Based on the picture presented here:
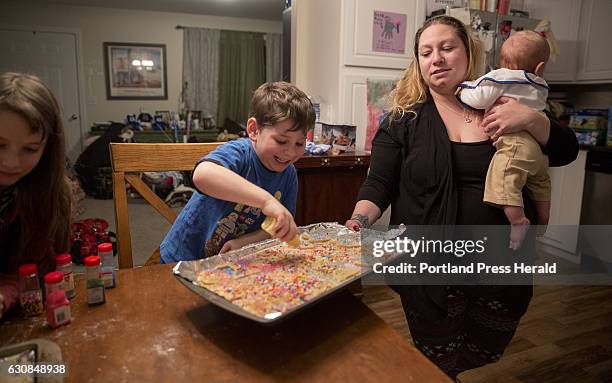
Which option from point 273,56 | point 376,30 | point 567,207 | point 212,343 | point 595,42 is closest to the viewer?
point 212,343

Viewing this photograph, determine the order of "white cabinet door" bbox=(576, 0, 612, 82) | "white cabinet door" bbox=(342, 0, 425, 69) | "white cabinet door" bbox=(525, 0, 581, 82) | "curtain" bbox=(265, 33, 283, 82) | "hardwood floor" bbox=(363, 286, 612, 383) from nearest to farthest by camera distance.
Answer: "hardwood floor" bbox=(363, 286, 612, 383) → "white cabinet door" bbox=(342, 0, 425, 69) → "white cabinet door" bbox=(576, 0, 612, 82) → "white cabinet door" bbox=(525, 0, 581, 82) → "curtain" bbox=(265, 33, 283, 82)

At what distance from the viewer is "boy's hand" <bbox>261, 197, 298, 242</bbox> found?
91cm

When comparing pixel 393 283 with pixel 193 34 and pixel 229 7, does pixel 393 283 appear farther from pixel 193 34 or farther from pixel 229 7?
pixel 193 34

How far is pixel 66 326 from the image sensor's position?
0.77m

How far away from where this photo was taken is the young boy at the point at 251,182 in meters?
0.97

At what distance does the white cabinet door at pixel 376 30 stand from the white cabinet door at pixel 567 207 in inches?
65.4

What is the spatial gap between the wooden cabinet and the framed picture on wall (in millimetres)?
5313

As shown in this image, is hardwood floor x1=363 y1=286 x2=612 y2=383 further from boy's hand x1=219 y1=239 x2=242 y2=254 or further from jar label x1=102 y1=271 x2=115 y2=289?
jar label x1=102 y1=271 x2=115 y2=289

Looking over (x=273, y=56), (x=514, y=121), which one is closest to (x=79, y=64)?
(x=273, y=56)

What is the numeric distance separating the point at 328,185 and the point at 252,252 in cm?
158

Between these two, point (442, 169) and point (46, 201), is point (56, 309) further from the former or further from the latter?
point (442, 169)

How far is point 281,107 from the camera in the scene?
1.04 meters

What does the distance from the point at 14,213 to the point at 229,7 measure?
629 cm

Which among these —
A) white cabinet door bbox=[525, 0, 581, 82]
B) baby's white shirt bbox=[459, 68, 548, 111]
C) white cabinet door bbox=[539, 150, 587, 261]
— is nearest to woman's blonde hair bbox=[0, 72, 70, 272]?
baby's white shirt bbox=[459, 68, 548, 111]
